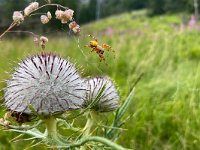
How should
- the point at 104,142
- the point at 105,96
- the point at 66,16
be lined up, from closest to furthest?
the point at 104,142
the point at 66,16
the point at 105,96

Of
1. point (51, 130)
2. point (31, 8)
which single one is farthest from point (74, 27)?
point (51, 130)

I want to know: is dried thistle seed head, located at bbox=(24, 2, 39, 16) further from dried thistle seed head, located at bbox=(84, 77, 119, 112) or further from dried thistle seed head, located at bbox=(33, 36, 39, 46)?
dried thistle seed head, located at bbox=(84, 77, 119, 112)

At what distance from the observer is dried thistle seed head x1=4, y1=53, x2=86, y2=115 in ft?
5.67

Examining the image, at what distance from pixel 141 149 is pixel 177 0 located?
4527cm

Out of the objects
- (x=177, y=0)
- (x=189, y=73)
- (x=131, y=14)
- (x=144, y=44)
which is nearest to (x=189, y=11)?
(x=177, y=0)

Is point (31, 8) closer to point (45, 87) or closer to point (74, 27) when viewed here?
point (74, 27)

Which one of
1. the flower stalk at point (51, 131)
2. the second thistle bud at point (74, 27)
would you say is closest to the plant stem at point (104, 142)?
the flower stalk at point (51, 131)

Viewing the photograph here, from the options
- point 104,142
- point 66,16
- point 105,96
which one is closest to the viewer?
point 104,142

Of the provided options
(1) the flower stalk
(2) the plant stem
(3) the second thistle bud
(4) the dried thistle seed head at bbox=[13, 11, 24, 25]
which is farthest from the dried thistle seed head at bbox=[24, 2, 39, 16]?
(2) the plant stem

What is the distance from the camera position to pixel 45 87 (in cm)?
178

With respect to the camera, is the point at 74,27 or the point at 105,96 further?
the point at 105,96

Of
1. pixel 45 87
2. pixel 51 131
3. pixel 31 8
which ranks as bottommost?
pixel 51 131

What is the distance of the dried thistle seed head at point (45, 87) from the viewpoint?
1729mm

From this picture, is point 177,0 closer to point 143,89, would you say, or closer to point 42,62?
point 143,89
